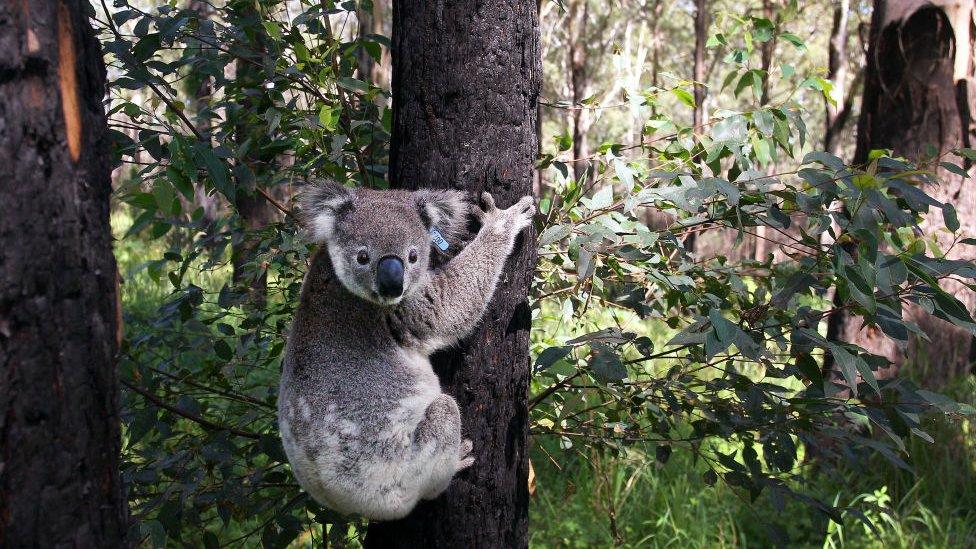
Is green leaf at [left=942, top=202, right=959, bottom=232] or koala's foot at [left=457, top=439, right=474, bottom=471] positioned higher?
green leaf at [left=942, top=202, right=959, bottom=232]

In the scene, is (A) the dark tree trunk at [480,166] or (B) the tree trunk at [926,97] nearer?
(A) the dark tree trunk at [480,166]

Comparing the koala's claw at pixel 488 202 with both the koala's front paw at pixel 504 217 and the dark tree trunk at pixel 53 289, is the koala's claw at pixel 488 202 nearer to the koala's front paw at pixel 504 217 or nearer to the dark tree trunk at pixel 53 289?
the koala's front paw at pixel 504 217

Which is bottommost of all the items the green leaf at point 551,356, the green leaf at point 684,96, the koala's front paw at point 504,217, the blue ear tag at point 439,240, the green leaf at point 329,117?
the green leaf at point 551,356

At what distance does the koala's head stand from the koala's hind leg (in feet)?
1.08

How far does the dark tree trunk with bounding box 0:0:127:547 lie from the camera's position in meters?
1.31

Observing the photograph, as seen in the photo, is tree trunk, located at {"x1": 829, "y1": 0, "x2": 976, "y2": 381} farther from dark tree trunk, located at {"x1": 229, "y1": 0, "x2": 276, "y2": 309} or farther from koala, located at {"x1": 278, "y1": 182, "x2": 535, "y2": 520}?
dark tree trunk, located at {"x1": 229, "y1": 0, "x2": 276, "y2": 309}

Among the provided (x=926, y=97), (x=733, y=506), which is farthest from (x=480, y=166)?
(x=926, y=97)

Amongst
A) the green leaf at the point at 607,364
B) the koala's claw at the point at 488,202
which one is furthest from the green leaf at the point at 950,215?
the koala's claw at the point at 488,202

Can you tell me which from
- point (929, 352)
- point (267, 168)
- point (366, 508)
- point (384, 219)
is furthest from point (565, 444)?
point (929, 352)

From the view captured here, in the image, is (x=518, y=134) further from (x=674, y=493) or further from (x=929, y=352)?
(x=929, y=352)

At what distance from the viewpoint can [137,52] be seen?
2.20 metres

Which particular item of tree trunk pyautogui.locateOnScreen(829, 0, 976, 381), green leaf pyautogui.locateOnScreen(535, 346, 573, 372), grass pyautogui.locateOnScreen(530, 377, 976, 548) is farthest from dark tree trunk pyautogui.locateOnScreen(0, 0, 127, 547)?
tree trunk pyautogui.locateOnScreen(829, 0, 976, 381)

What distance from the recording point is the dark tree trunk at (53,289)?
1.31 metres

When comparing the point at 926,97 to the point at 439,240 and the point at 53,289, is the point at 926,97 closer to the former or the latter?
the point at 439,240
